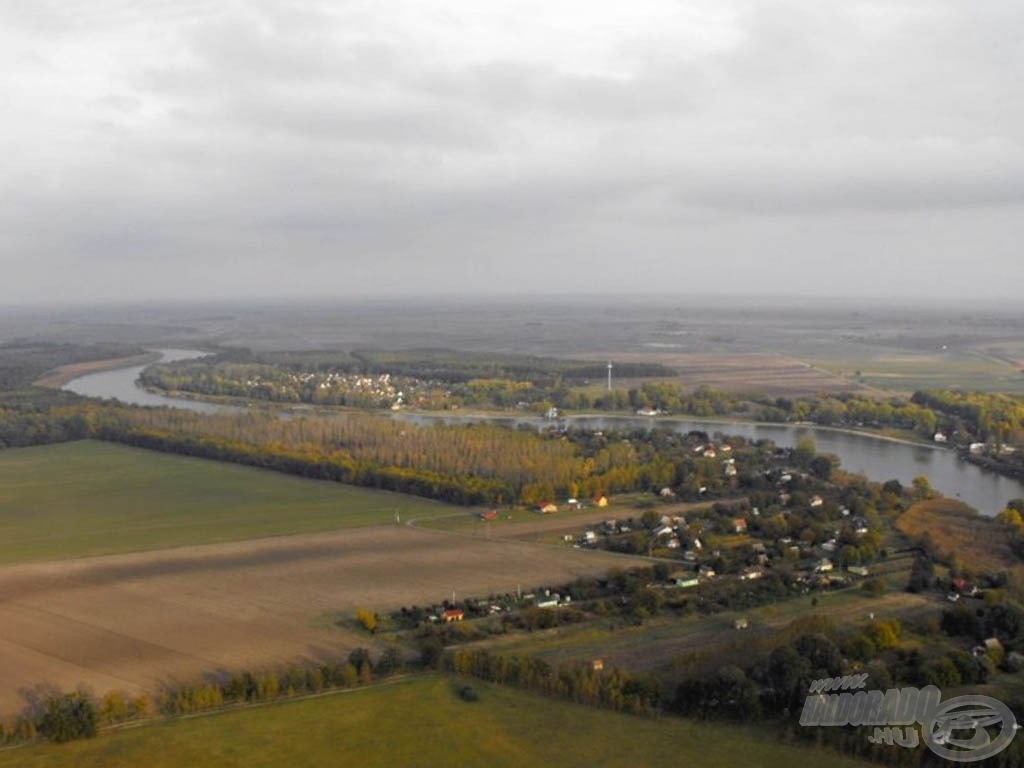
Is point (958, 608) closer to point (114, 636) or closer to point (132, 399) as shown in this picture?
point (114, 636)

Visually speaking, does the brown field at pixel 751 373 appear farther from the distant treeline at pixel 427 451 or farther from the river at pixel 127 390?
the river at pixel 127 390

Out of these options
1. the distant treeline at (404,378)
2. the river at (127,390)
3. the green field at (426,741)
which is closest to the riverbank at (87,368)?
the river at (127,390)

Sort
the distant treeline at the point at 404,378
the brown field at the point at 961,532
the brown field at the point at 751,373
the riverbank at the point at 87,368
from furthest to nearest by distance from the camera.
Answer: the riverbank at the point at 87,368 < the brown field at the point at 751,373 < the distant treeline at the point at 404,378 < the brown field at the point at 961,532

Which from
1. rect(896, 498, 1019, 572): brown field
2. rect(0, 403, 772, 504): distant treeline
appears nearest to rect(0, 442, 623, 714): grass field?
rect(0, 403, 772, 504): distant treeline

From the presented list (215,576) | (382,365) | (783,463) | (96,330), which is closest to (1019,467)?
(783,463)
